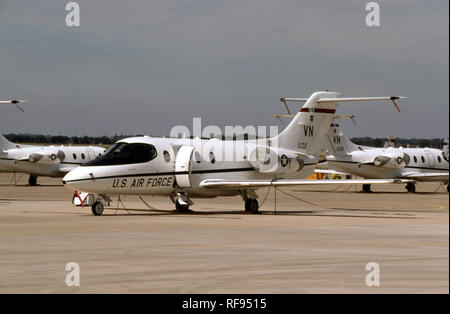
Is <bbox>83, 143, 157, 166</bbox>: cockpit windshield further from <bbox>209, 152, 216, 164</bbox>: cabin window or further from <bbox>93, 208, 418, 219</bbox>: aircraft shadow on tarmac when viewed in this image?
<bbox>209, 152, 216, 164</bbox>: cabin window

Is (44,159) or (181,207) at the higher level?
(44,159)

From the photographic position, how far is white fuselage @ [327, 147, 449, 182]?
196 ft

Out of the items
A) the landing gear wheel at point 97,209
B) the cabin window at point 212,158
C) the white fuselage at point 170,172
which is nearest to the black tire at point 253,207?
the white fuselage at point 170,172

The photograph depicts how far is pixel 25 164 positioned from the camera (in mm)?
67438

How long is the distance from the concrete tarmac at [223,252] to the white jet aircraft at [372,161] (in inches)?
1059

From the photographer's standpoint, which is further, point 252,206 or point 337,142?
point 337,142

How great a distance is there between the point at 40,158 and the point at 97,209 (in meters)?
37.1

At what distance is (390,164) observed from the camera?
60.3 m

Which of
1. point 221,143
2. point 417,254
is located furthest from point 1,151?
point 417,254

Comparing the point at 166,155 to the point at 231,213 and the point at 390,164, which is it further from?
the point at 390,164

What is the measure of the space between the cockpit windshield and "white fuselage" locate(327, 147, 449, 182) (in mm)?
28792

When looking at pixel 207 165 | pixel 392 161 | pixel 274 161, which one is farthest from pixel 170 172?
pixel 392 161

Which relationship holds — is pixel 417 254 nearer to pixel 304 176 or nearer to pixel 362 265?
pixel 362 265
